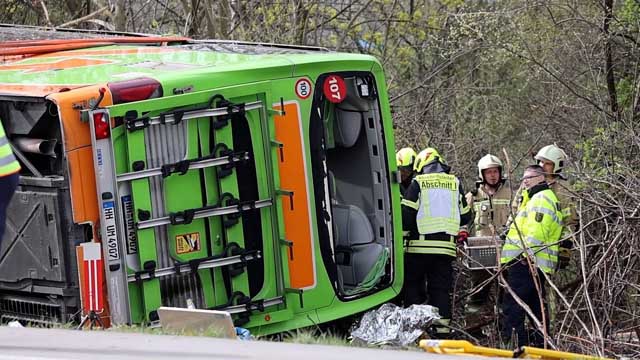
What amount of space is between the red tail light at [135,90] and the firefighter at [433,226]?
2884 mm

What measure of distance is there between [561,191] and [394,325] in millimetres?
1744

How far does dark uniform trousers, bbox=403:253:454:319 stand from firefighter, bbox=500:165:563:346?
55cm

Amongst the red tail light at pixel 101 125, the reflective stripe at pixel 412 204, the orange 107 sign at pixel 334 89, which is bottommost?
the reflective stripe at pixel 412 204

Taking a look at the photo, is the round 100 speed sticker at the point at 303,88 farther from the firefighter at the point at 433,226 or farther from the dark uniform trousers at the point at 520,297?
the dark uniform trousers at the point at 520,297

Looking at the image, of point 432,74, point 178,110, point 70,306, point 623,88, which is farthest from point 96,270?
point 432,74

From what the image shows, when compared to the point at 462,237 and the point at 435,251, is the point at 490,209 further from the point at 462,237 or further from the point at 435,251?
the point at 435,251

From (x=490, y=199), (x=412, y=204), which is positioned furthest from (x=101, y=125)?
(x=490, y=199)

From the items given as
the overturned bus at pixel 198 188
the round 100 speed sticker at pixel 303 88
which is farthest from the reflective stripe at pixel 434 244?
the round 100 speed sticker at pixel 303 88

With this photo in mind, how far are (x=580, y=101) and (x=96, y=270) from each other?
7.58m

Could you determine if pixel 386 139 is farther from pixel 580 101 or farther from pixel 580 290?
pixel 580 101

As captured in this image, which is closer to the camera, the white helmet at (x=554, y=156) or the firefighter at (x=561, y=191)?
the firefighter at (x=561, y=191)

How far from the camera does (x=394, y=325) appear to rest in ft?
25.8

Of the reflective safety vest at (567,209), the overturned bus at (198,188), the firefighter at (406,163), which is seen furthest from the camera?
the firefighter at (406,163)

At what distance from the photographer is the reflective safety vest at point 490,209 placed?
384 inches
